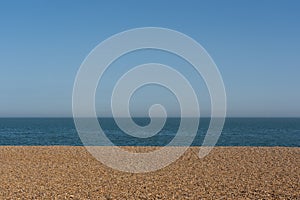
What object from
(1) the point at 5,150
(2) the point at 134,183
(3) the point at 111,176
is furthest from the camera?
(1) the point at 5,150

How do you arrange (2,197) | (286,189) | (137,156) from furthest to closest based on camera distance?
(137,156), (286,189), (2,197)

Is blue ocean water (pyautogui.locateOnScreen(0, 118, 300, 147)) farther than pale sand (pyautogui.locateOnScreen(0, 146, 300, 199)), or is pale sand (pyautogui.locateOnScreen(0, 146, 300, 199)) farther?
blue ocean water (pyautogui.locateOnScreen(0, 118, 300, 147))

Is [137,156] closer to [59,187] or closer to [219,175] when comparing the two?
[219,175]

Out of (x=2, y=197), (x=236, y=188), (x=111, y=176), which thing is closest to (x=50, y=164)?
(x=111, y=176)

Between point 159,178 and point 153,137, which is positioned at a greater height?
point 153,137

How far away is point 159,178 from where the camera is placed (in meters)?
14.8

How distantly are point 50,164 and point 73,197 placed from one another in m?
7.33

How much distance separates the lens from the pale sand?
1210 cm

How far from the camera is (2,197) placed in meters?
11.6

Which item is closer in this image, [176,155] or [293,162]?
[293,162]

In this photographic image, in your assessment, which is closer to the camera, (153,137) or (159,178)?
(159,178)

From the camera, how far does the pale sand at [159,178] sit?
1210 cm

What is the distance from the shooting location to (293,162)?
19.3 meters

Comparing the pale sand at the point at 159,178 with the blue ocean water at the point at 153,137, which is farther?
the blue ocean water at the point at 153,137
